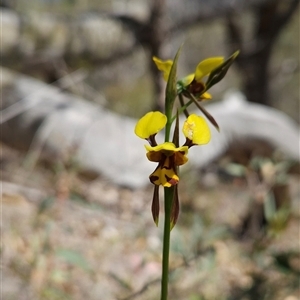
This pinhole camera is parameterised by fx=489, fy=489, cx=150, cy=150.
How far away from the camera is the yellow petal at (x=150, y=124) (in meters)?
0.45

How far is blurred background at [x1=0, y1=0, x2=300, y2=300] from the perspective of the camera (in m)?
1.25

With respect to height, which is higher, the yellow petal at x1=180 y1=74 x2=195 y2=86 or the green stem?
the yellow petal at x1=180 y1=74 x2=195 y2=86

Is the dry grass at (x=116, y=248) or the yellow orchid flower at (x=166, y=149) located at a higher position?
the dry grass at (x=116, y=248)

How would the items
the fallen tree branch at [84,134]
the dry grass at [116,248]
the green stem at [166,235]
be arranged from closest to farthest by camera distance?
the green stem at [166,235]
the dry grass at [116,248]
the fallen tree branch at [84,134]

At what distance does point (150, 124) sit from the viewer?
46 cm

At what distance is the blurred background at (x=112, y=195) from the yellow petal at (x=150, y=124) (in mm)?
464

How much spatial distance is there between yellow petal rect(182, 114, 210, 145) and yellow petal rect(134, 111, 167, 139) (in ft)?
0.08

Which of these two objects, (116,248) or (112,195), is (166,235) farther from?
(112,195)

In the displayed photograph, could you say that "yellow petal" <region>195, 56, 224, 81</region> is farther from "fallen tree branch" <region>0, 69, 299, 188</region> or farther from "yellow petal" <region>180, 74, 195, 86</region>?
"fallen tree branch" <region>0, 69, 299, 188</region>

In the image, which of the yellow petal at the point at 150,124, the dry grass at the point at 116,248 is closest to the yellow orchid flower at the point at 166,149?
the yellow petal at the point at 150,124

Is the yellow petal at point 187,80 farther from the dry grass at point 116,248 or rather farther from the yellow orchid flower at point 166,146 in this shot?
the dry grass at point 116,248

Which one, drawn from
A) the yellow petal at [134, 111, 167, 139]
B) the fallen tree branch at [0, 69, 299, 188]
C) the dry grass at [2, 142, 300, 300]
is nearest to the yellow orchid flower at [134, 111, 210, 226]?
the yellow petal at [134, 111, 167, 139]

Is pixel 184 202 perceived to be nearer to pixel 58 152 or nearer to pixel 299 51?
pixel 58 152

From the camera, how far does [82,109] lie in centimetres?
240
